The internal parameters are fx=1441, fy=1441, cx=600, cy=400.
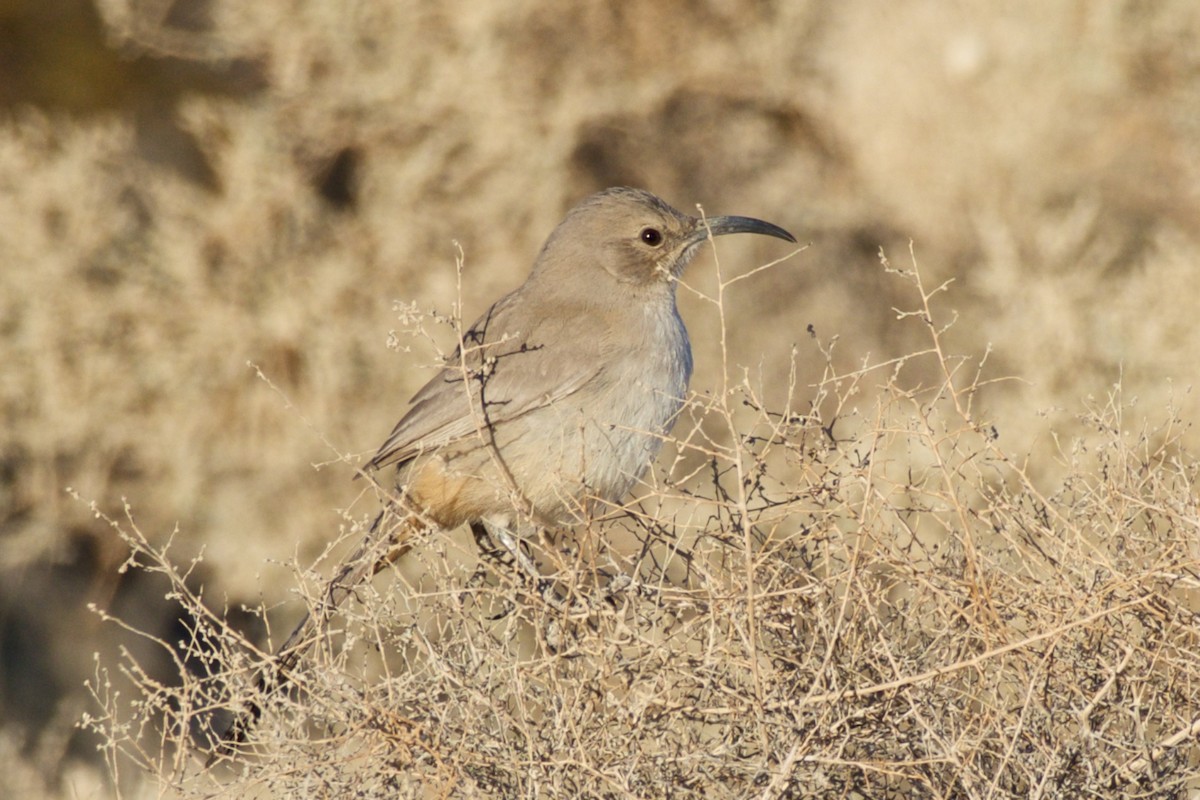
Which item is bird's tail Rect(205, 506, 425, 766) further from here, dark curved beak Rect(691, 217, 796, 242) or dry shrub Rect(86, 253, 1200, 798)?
dark curved beak Rect(691, 217, 796, 242)

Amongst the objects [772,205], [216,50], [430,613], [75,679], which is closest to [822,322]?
[772,205]

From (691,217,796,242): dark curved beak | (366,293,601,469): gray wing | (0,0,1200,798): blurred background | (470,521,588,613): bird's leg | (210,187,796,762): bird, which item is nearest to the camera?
(470,521,588,613): bird's leg

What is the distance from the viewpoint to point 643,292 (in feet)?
15.4

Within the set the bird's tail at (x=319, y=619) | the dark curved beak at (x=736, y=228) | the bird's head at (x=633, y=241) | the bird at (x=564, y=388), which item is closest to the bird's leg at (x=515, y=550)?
the bird at (x=564, y=388)

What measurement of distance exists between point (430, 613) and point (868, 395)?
15.2 feet

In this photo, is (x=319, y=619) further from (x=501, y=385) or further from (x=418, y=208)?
(x=418, y=208)

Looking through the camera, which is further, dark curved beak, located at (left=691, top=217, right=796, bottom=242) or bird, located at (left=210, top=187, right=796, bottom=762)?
dark curved beak, located at (left=691, top=217, right=796, bottom=242)

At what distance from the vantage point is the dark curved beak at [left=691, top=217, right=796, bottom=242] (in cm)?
466

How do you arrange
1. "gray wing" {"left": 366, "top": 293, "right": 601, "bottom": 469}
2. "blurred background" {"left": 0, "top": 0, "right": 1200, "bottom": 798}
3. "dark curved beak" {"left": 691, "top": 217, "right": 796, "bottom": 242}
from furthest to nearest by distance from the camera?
"blurred background" {"left": 0, "top": 0, "right": 1200, "bottom": 798} < "dark curved beak" {"left": 691, "top": 217, "right": 796, "bottom": 242} < "gray wing" {"left": 366, "top": 293, "right": 601, "bottom": 469}

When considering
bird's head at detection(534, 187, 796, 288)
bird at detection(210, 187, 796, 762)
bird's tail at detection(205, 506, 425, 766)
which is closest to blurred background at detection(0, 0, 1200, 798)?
bird's head at detection(534, 187, 796, 288)

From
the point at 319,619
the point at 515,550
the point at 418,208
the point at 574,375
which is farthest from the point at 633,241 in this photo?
the point at 418,208

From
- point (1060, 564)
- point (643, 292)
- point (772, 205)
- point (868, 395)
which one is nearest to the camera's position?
point (1060, 564)

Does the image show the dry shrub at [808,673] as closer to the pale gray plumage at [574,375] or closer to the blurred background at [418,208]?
the pale gray plumage at [574,375]

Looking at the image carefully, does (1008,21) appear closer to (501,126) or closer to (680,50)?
(680,50)
